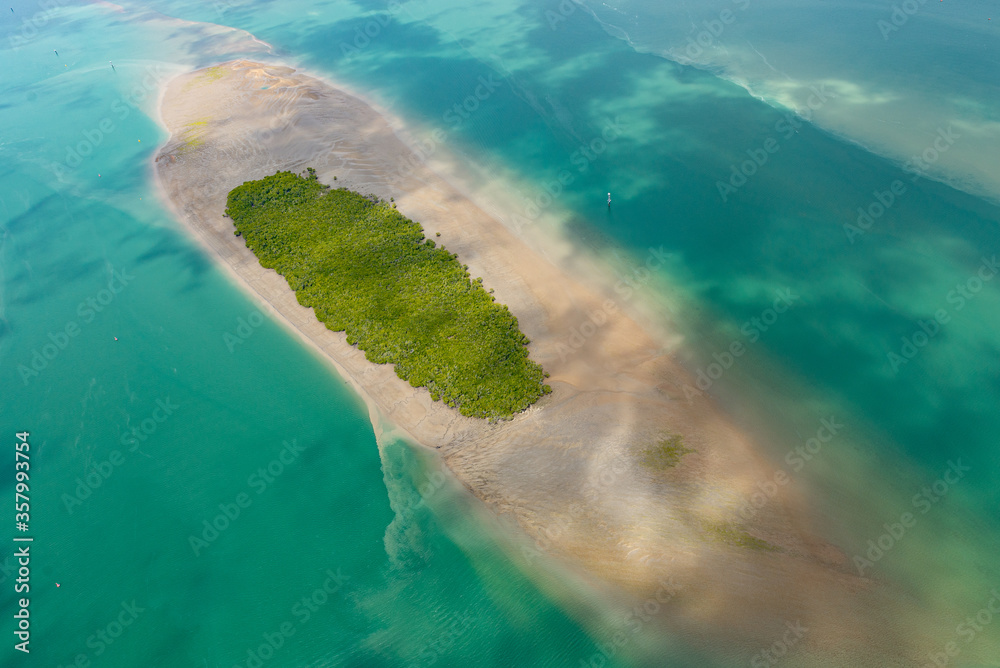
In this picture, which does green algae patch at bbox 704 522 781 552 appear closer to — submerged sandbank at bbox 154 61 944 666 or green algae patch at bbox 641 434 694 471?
submerged sandbank at bbox 154 61 944 666

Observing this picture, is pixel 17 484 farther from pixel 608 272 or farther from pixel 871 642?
pixel 871 642

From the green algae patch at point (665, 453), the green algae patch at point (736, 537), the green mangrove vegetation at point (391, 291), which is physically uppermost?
the green mangrove vegetation at point (391, 291)

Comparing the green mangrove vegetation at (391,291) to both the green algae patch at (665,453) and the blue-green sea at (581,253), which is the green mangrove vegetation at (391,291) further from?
the green algae patch at (665,453)

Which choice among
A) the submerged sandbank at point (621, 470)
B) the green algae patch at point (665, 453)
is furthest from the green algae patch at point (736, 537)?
the green algae patch at point (665, 453)

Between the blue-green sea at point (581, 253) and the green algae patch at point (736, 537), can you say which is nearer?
the blue-green sea at point (581, 253)

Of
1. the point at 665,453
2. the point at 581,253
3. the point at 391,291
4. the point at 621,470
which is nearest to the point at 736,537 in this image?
the point at 665,453

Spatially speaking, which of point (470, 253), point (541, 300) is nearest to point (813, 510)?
point (541, 300)

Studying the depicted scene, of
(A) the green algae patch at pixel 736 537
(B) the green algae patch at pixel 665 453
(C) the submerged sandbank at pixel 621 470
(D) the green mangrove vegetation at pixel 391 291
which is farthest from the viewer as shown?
(D) the green mangrove vegetation at pixel 391 291
